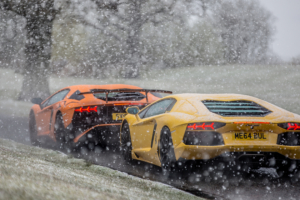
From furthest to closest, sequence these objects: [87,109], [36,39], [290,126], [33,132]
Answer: [36,39], [33,132], [87,109], [290,126]

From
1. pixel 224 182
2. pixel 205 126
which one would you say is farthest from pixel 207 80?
pixel 205 126

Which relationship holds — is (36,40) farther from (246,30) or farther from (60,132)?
(246,30)

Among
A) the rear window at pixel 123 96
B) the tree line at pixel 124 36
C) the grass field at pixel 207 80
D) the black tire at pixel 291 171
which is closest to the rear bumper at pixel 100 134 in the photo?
the rear window at pixel 123 96

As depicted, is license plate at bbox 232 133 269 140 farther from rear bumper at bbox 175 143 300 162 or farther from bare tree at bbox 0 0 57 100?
bare tree at bbox 0 0 57 100

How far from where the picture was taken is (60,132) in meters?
7.91

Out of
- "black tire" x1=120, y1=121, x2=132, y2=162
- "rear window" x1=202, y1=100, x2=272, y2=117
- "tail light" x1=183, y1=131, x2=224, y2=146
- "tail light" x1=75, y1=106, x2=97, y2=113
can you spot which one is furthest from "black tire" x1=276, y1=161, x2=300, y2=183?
"tail light" x1=75, y1=106, x2=97, y2=113

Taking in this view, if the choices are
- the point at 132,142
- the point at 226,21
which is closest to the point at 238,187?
the point at 132,142

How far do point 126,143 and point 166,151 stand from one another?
1865mm

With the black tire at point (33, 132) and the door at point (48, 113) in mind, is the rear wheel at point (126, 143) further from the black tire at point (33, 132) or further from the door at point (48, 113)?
the black tire at point (33, 132)

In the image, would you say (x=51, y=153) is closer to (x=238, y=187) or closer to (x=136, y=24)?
(x=238, y=187)

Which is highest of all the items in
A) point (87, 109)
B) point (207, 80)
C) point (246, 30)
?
point (246, 30)

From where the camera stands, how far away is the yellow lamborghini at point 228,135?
5.06 m

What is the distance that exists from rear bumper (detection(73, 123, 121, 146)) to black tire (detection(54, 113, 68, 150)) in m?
0.30

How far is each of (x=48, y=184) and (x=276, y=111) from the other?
363 centimetres
